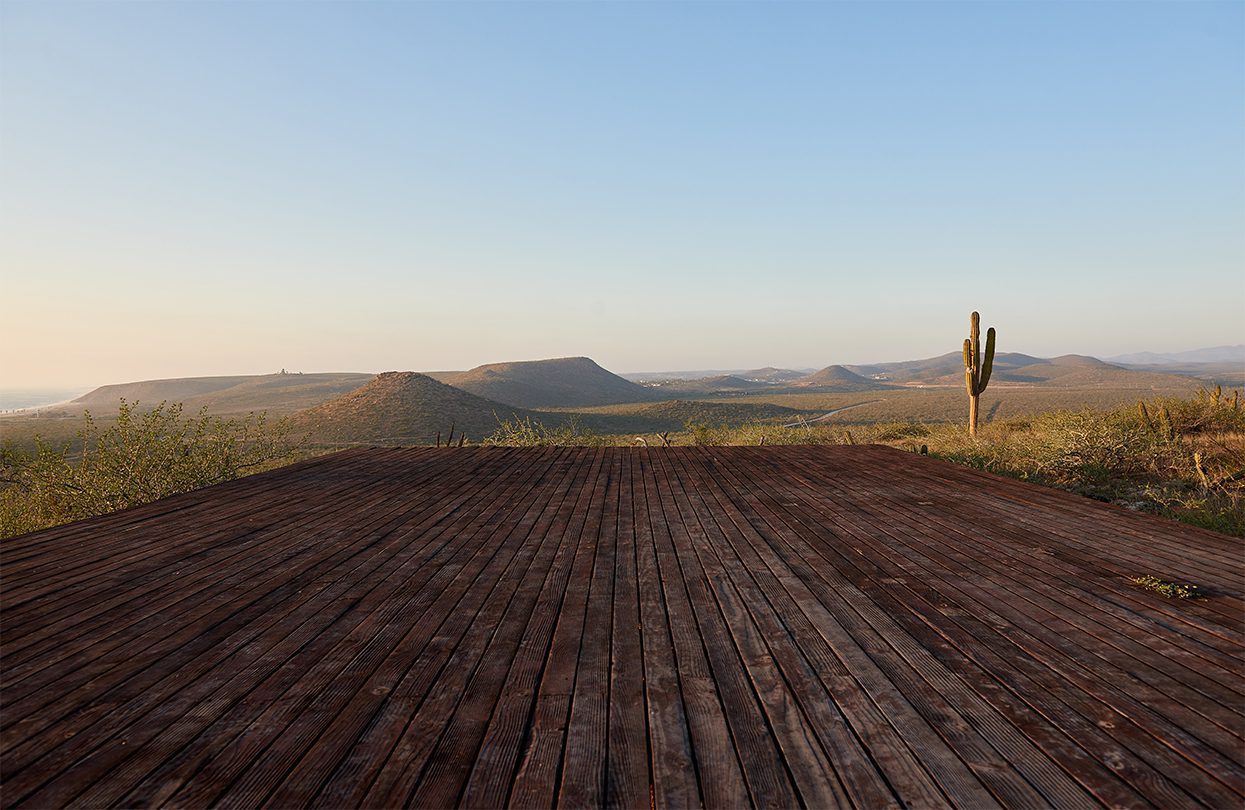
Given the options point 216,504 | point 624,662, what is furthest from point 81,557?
point 624,662

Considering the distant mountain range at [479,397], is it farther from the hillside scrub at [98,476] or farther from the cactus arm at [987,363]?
the cactus arm at [987,363]

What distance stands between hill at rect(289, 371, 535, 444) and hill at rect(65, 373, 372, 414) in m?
29.8

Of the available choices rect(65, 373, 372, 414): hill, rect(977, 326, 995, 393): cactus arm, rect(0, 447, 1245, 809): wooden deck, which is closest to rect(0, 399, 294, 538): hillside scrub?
rect(0, 447, 1245, 809): wooden deck

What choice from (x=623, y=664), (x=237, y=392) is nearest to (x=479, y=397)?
(x=623, y=664)

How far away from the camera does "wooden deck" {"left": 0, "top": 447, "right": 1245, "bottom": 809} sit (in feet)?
5.82

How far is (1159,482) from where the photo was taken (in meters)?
8.46

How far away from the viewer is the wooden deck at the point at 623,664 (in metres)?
1.77

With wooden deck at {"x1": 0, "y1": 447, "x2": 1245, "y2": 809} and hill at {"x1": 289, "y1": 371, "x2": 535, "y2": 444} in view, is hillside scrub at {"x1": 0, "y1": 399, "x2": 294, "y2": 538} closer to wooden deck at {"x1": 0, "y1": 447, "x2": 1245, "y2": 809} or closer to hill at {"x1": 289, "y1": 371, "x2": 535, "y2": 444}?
wooden deck at {"x1": 0, "y1": 447, "x2": 1245, "y2": 809}

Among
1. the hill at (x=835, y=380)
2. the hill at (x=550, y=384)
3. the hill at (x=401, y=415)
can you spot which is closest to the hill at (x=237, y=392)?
the hill at (x=550, y=384)

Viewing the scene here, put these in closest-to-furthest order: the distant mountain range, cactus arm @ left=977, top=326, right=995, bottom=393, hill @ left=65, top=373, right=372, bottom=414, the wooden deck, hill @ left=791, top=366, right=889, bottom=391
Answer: the wooden deck < cactus arm @ left=977, top=326, right=995, bottom=393 < the distant mountain range < hill @ left=65, top=373, right=372, bottom=414 < hill @ left=791, top=366, right=889, bottom=391

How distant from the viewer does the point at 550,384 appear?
9888 cm

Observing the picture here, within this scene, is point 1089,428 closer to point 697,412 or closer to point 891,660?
point 891,660

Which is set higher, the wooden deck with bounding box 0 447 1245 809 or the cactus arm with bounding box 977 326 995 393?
the cactus arm with bounding box 977 326 995 393

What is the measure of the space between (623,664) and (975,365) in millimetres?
A: 13239
